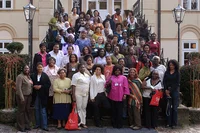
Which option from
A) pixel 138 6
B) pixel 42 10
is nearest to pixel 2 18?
Result: pixel 42 10

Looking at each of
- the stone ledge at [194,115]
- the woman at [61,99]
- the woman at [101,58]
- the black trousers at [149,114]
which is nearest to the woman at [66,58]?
the woman at [101,58]

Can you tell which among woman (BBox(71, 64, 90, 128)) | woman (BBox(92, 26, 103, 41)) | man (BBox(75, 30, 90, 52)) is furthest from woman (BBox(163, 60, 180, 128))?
woman (BBox(92, 26, 103, 41))

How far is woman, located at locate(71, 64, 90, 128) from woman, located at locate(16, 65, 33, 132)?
133 centimetres

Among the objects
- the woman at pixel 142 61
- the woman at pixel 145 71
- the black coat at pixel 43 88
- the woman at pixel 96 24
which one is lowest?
the black coat at pixel 43 88

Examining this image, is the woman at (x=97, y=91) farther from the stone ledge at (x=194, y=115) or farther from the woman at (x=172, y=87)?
the stone ledge at (x=194, y=115)

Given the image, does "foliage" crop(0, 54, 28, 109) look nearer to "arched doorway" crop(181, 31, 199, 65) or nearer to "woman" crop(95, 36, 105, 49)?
"woman" crop(95, 36, 105, 49)

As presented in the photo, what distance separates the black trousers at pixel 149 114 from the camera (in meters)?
11.9

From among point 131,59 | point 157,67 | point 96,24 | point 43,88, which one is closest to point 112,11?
point 96,24

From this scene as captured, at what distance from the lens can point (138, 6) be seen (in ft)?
73.8

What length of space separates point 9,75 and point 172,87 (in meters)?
5.24

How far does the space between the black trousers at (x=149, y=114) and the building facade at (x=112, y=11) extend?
1183cm

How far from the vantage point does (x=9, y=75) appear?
12586 millimetres

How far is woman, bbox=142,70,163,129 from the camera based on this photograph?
11.9 meters

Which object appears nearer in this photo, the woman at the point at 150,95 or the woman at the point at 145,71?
the woman at the point at 150,95
